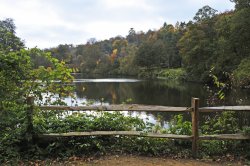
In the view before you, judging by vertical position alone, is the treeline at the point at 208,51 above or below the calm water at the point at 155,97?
above

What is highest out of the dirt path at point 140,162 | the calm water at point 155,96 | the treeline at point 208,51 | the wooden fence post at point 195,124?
the treeline at point 208,51

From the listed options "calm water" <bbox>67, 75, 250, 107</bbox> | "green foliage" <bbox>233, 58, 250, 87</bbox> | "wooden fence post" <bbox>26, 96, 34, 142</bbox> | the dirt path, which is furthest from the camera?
"green foliage" <bbox>233, 58, 250, 87</bbox>

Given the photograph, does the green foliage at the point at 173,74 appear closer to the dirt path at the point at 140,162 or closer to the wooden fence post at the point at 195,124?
the wooden fence post at the point at 195,124

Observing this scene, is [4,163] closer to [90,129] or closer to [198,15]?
[90,129]

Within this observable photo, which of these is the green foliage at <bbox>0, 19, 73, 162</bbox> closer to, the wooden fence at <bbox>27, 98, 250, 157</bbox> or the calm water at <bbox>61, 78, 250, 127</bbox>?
the wooden fence at <bbox>27, 98, 250, 157</bbox>

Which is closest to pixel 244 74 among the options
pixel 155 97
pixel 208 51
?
pixel 155 97

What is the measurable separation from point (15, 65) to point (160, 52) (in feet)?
271

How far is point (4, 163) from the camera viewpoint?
6406 mm

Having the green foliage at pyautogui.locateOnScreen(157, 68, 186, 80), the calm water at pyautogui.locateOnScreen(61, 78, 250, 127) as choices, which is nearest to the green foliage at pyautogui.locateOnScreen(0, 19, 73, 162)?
the calm water at pyautogui.locateOnScreen(61, 78, 250, 127)

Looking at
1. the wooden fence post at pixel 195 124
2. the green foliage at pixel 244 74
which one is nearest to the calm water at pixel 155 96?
the green foliage at pixel 244 74

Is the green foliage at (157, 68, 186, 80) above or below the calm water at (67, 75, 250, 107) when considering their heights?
above

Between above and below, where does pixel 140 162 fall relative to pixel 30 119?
below

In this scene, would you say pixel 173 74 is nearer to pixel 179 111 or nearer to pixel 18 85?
pixel 179 111

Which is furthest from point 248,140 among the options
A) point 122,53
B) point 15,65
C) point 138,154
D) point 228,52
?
point 122,53
